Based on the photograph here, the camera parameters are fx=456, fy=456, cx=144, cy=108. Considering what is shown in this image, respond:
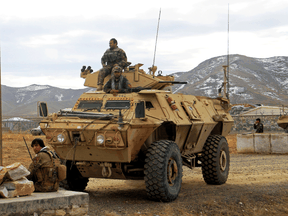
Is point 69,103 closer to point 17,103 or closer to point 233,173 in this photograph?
point 17,103

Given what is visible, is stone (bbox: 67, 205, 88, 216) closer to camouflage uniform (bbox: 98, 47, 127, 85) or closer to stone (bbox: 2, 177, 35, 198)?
stone (bbox: 2, 177, 35, 198)

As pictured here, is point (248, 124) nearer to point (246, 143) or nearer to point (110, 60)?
point (246, 143)

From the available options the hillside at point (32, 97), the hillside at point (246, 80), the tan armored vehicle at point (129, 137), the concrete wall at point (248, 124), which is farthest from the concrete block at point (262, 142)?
the hillside at point (32, 97)

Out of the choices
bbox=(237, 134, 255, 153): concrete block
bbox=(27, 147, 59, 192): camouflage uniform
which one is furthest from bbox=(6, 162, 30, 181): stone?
bbox=(237, 134, 255, 153): concrete block

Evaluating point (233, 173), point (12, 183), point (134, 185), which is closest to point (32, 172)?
point (12, 183)

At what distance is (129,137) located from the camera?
7715 millimetres

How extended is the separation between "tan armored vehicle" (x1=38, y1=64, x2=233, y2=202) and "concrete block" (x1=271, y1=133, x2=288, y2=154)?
897 cm

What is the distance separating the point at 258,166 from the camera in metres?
14.4

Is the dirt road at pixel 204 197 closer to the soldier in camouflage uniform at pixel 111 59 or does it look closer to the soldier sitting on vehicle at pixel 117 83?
the soldier sitting on vehicle at pixel 117 83

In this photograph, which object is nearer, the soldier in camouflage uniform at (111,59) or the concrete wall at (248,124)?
the soldier in camouflage uniform at (111,59)

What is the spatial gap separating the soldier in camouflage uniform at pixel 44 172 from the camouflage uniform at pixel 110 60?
4333 mm

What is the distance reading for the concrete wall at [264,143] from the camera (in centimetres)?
1816

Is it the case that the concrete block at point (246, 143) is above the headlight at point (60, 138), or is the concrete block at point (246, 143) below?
below

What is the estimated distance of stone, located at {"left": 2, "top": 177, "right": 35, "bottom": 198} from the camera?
5.45m
